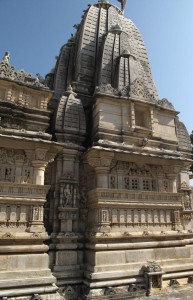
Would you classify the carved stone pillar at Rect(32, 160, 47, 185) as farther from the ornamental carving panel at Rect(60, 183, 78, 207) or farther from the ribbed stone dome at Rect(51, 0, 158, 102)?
the ribbed stone dome at Rect(51, 0, 158, 102)

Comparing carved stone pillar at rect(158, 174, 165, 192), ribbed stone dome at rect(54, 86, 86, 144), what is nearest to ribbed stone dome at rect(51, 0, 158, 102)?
ribbed stone dome at rect(54, 86, 86, 144)

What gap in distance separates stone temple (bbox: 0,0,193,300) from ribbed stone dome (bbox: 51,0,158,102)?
239 mm

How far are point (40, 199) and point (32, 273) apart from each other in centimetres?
271

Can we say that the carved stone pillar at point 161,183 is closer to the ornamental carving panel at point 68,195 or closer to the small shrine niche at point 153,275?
the small shrine niche at point 153,275

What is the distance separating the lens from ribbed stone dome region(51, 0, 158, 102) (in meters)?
15.2

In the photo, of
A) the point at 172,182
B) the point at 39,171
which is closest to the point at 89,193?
the point at 39,171

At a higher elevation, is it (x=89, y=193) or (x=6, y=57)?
(x=6, y=57)

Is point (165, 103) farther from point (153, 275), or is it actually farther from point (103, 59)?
point (153, 275)

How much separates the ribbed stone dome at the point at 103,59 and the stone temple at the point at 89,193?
24 cm

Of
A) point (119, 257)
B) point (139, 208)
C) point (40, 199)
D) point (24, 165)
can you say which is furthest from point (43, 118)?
point (119, 257)

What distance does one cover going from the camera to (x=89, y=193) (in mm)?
12156

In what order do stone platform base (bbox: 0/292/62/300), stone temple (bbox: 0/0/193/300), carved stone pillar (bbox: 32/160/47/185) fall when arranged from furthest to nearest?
1. carved stone pillar (bbox: 32/160/47/185)
2. stone temple (bbox: 0/0/193/300)
3. stone platform base (bbox: 0/292/62/300)

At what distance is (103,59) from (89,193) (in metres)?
8.28

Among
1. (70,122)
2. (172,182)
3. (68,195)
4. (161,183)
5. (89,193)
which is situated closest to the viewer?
(68,195)
